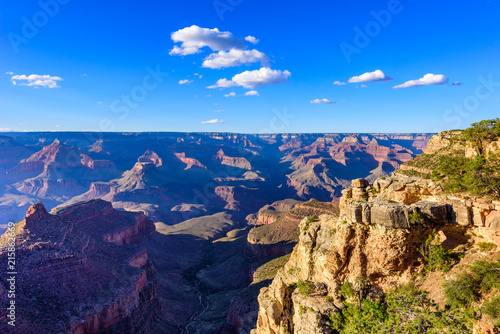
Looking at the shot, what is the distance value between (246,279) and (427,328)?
2184 inches

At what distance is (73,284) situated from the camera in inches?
1719

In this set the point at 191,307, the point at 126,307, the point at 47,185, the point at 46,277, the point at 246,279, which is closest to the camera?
the point at 46,277

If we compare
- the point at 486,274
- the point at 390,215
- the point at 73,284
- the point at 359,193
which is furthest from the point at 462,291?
the point at 73,284

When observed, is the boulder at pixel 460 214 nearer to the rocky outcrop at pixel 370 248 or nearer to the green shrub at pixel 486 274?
the rocky outcrop at pixel 370 248

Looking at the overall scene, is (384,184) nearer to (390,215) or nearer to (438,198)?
(438,198)

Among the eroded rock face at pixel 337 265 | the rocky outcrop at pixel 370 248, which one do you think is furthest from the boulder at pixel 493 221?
the eroded rock face at pixel 337 265

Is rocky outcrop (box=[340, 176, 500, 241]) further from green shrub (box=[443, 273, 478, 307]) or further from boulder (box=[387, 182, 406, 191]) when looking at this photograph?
green shrub (box=[443, 273, 478, 307])

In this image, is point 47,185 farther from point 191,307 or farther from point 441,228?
point 441,228

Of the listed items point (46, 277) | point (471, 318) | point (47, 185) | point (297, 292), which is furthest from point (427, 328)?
point (47, 185)

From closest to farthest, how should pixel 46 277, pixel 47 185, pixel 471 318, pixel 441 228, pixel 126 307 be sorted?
1. pixel 471 318
2. pixel 441 228
3. pixel 46 277
4. pixel 126 307
5. pixel 47 185

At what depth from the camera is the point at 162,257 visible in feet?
282

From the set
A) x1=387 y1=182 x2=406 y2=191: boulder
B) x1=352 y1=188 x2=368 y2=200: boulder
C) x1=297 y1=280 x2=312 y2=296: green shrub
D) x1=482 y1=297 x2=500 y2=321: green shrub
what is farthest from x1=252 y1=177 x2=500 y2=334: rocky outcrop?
x1=352 y1=188 x2=368 y2=200: boulder

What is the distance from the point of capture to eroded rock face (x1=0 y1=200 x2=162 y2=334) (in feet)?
124

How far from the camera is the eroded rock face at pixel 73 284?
37844 millimetres
